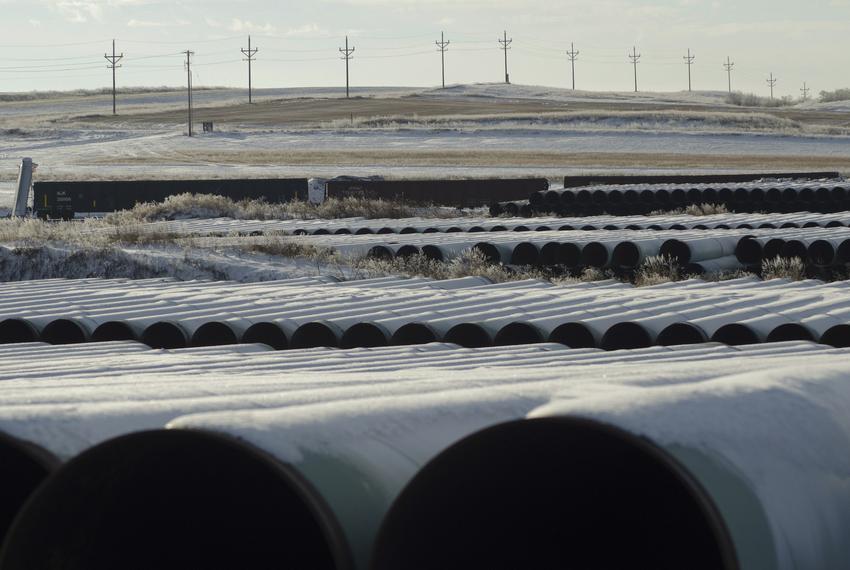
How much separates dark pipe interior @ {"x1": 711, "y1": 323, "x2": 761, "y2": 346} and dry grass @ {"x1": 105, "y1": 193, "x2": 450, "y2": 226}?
2239 cm

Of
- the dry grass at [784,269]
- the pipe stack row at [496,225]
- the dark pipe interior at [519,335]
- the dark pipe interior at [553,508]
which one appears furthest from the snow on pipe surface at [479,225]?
the dark pipe interior at [553,508]

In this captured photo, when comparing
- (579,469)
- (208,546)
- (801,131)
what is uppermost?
(801,131)

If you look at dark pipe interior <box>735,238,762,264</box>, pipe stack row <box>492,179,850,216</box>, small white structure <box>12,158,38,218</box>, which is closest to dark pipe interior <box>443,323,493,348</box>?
dark pipe interior <box>735,238,762,264</box>

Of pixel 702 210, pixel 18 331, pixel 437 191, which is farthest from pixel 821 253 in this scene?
pixel 437 191

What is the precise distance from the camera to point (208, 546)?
4.31 metres

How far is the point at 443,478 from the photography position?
346 cm

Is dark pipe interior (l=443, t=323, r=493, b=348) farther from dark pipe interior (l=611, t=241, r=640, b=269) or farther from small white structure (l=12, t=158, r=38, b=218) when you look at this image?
small white structure (l=12, t=158, r=38, b=218)

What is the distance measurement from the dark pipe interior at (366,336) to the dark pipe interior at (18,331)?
10.3ft

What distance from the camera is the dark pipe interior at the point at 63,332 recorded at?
38.6ft

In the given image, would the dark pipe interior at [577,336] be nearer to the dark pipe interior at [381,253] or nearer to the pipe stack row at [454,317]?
the pipe stack row at [454,317]

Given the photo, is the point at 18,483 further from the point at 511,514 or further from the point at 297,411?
the point at 511,514

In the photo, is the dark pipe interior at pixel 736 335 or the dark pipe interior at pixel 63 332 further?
the dark pipe interior at pixel 63 332

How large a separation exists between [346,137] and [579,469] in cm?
7940

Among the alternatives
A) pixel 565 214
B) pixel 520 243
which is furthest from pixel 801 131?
pixel 520 243
